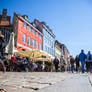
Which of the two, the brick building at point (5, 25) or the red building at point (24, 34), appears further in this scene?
the red building at point (24, 34)

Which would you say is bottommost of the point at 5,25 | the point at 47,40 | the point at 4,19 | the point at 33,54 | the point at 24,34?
the point at 33,54

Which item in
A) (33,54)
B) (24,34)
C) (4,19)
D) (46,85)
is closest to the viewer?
(46,85)

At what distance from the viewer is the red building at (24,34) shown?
23797 millimetres

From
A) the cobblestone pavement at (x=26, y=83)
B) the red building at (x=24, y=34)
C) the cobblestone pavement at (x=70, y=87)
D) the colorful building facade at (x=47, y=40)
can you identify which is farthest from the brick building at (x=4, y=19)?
the cobblestone pavement at (x=70, y=87)

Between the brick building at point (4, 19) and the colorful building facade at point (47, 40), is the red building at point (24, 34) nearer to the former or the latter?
the brick building at point (4, 19)

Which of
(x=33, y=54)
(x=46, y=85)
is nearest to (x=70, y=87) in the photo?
(x=46, y=85)

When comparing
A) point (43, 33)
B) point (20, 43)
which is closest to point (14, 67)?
point (20, 43)

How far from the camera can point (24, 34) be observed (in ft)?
86.4

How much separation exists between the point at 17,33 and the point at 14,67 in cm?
1225

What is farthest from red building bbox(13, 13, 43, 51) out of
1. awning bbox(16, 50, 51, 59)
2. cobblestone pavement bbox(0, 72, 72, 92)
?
cobblestone pavement bbox(0, 72, 72, 92)

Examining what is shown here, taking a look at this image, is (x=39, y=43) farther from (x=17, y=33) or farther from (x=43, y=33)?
(x=17, y=33)

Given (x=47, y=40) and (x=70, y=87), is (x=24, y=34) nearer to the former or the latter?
(x=47, y=40)

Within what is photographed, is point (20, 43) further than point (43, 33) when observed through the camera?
No

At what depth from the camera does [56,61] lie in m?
14.1
